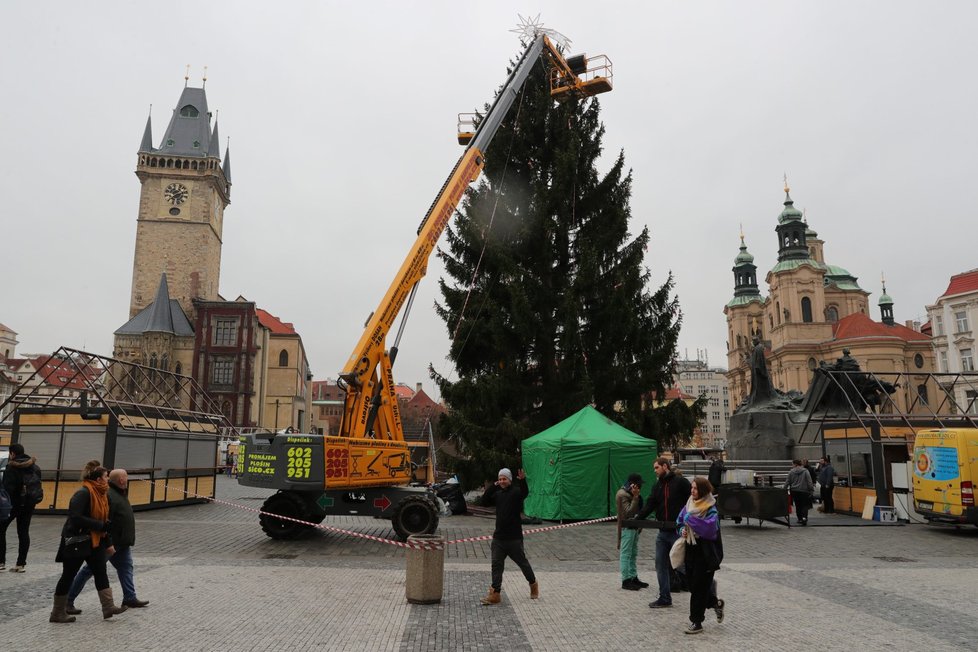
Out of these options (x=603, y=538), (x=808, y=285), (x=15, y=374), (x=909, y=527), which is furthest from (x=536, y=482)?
(x=15, y=374)

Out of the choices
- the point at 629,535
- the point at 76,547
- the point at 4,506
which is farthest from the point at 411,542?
the point at 4,506

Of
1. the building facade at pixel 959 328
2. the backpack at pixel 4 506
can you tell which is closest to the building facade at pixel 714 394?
the building facade at pixel 959 328

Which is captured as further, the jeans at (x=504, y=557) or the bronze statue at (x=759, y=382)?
the bronze statue at (x=759, y=382)

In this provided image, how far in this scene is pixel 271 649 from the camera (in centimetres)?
613

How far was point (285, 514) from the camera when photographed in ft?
43.5

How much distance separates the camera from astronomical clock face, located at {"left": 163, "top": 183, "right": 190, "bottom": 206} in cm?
7238

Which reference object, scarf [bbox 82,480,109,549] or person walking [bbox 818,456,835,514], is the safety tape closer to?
scarf [bbox 82,480,109,549]

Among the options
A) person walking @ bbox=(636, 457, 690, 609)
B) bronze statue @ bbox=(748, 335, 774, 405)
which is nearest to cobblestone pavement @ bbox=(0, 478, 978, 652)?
person walking @ bbox=(636, 457, 690, 609)

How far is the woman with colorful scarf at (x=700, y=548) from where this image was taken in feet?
22.3

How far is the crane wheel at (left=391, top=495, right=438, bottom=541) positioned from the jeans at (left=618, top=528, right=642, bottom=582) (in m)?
5.09

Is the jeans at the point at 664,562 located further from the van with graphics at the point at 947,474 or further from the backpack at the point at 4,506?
the van with graphics at the point at 947,474

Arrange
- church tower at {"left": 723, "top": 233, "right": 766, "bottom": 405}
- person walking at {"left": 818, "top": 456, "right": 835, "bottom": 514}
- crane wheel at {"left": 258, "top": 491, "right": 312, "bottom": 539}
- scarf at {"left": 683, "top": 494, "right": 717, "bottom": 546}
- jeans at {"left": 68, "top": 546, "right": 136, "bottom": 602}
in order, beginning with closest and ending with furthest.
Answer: scarf at {"left": 683, "top": 494, "right": 717, "bottom": 546} < jeans at {"left": 68, "top": 546, "right": 136, "bottom": 602} < crane wheel at {"left": 258, "top": 491, "right": 312, "bottom": 539} < person walking at {"left": 818, "top": 456, "right": 835, "bottom": 514} < church tower at {"left": 723, "top": 233, "right": 766, "bottom": 405}

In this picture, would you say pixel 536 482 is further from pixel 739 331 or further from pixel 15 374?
pixel 15 374

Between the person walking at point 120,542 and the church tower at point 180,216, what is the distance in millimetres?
67399
